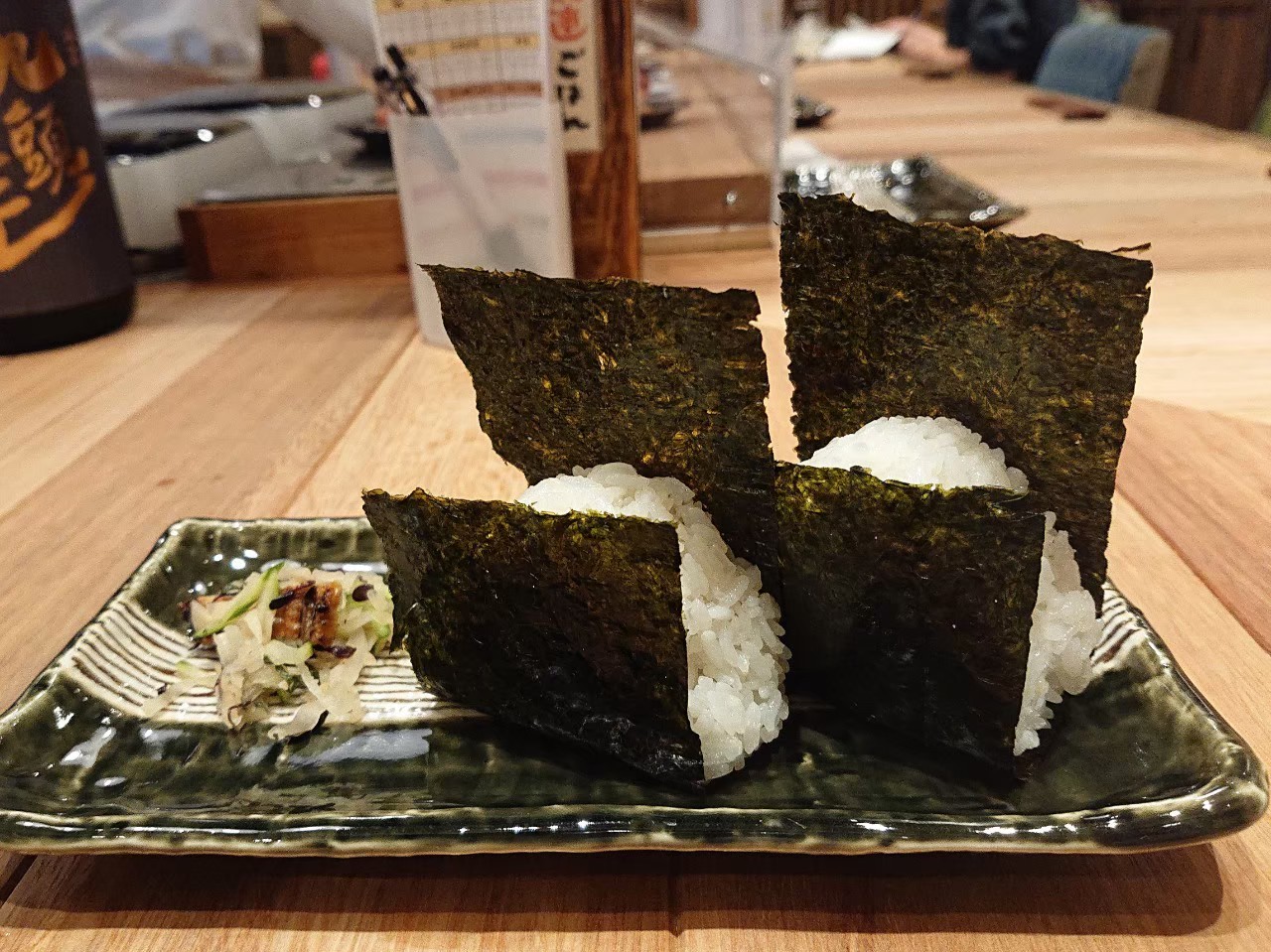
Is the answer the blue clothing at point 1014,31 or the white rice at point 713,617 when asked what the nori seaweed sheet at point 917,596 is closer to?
the white rice at point 713,617

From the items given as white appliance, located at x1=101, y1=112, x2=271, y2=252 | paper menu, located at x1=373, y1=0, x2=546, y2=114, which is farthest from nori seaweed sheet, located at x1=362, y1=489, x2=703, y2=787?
white appliance, located at x1=101, y1=112, x2=271, y2=252

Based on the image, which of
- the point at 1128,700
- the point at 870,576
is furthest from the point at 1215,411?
the point at 870,576

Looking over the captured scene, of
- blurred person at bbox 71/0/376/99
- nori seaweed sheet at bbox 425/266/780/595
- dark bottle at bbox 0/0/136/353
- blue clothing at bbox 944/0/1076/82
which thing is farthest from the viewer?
blue clothing at bbox 944/0/1076/82

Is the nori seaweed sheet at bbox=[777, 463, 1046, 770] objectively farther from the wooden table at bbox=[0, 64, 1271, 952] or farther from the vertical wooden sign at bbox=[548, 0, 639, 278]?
the vertical wooden sign at bbox=[548, 0, 639, 278]

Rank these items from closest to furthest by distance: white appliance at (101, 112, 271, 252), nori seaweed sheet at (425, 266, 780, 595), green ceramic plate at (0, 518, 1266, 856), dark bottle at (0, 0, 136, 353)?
green ceramic plate at (0, 518, 1266, 856) → nori seaweed sheet at (425, 266, 780, 595) → dark bottle at (0, 0, 136, 353) → white appliance at (101, 112, 271, 252)

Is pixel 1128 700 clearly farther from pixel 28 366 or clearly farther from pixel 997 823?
pixel 28 366

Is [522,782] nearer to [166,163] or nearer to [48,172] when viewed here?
[48,172]

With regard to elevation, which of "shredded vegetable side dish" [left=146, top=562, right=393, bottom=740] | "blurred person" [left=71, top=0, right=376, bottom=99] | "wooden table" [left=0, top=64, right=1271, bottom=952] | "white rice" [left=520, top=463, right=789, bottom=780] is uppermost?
"blurred person" [left=71, top=0, right=376, bottom=99]
